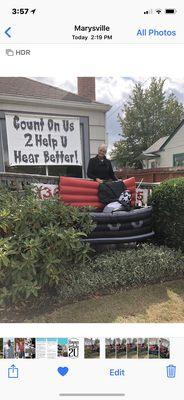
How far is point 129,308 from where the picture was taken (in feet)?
8.76

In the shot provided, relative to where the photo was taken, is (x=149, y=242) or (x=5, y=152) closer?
(x=149, y=242)

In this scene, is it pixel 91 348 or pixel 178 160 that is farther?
pixel 178 160

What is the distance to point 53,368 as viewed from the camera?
130 centimetres

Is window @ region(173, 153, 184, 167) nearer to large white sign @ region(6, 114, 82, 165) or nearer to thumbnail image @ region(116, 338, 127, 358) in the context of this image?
large white sign @ region(6, 114, 82, 165)

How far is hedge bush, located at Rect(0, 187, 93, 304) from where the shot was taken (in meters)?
2.54

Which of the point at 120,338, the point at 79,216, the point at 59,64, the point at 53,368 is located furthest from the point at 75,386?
the point at 79,216

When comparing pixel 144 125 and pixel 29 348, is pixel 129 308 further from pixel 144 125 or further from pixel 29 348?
pixel 144 125

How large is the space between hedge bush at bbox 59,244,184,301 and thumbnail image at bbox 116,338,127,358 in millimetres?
1505

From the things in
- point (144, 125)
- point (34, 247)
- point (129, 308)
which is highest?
point (144, 125)

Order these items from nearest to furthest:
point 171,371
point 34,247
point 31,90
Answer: point 171,371, point 34,247, point 31,90

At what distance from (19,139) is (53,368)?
170 inches

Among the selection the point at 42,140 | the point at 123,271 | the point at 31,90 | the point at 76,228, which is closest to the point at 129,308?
the point at 123,271

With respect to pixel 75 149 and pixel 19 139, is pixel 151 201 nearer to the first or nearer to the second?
pixel 75 149

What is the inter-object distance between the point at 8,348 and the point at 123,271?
1869 mm
